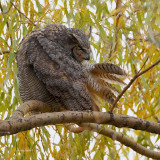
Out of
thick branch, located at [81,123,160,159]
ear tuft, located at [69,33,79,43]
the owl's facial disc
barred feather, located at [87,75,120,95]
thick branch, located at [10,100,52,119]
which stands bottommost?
thick branch, located at [81,123,160,159]

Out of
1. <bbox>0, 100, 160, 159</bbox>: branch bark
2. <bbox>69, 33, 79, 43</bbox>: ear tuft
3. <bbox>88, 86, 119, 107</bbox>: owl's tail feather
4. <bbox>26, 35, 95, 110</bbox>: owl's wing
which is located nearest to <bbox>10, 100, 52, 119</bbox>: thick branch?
<bbox>0, 100, 160, 159</bbox>: branch bark

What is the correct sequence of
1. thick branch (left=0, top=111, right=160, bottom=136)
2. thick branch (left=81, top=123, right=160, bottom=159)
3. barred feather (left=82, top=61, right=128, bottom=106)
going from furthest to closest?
barred feather (left=82, top=61, right=128, bottom=106)
thick branch (left=81, top=123, right=160, bottom=159)
thick branch (left=0, top=111, right=160, bottom=136)

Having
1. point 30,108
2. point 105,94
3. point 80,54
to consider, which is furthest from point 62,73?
point 30,108

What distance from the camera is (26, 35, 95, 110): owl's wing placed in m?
2.27

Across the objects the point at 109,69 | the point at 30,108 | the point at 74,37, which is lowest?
the point at 30,108

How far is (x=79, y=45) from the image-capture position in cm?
234

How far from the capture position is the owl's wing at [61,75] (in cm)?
227

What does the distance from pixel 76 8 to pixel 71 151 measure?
2.90ft

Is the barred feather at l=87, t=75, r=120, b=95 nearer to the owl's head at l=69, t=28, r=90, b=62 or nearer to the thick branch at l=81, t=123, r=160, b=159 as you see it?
the owl's head at l=69, t=28, r=90, b=62

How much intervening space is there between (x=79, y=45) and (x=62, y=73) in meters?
0.21

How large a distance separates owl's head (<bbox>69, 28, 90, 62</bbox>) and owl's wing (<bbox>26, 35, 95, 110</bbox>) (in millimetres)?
49

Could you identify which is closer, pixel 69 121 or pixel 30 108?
pixel 69 121

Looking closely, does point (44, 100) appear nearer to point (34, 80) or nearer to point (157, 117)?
point (34, 80)

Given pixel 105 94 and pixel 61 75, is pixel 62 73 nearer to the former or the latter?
pixel 61 75
